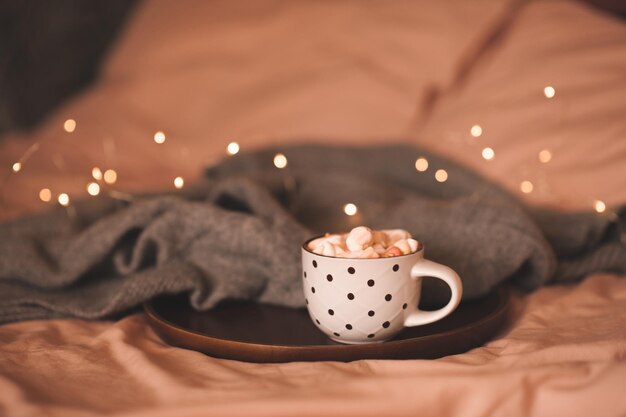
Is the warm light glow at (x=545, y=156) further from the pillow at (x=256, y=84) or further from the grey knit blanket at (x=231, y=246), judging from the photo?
the pillow at (x=256, y=84)

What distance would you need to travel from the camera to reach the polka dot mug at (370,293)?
0.57m

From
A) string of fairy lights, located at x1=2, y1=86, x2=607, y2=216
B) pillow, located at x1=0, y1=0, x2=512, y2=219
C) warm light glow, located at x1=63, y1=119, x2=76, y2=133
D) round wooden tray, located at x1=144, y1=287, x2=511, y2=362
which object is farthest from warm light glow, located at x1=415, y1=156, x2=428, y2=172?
warm light glow, located at x1=63, y1=119, x2=76, y2=133

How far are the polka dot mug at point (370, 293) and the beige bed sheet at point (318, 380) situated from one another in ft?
0.12

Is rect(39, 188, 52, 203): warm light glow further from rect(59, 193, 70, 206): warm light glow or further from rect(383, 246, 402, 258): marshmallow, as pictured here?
rect(383, 246, 402, 258): marshmallow

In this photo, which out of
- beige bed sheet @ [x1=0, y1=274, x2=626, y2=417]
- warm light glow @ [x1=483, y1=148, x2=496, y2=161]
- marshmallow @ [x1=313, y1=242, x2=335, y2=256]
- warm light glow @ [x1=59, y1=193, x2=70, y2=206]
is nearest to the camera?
beige bed sheet @ [x1=0, y1=274, x2=626, y2=417]

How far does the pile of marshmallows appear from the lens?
580 mm

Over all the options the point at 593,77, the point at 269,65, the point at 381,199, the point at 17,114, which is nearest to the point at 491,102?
the point at 593,77

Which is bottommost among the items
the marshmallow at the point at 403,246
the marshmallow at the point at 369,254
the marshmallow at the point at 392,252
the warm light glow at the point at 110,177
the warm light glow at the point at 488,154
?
the warm light glow at the point at 110,177

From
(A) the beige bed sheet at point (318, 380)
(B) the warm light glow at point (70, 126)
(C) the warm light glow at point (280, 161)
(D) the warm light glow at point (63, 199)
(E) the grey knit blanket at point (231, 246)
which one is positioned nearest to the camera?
(A) the beige bed sheet at point (318, 380)

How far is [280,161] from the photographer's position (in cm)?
107

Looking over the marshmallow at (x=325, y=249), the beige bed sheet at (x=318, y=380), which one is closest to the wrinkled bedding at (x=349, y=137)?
the beige bed sheet at (x=318, y=380)

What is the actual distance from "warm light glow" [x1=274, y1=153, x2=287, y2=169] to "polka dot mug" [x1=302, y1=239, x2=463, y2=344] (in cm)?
49

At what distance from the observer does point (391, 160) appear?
1.06 metres

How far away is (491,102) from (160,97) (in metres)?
0.66
